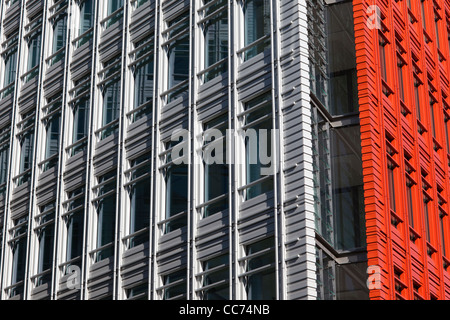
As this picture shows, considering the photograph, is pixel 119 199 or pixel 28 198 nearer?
pixel 119 199

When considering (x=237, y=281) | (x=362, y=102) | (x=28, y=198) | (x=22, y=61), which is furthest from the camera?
(x=22, y=61)

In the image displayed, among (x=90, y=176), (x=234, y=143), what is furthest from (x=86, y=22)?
(x=234, y=143)

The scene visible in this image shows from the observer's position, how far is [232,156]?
3653cm

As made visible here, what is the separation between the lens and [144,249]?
39.2 m

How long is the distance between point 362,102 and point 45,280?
14149 mm

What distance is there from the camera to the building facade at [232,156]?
3506 cm

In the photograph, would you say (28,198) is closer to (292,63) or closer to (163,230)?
(163,230)

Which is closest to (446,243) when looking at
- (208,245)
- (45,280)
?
(208,245)

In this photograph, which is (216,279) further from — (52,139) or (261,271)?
(52,139)

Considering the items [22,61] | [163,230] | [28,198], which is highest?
[22,61]

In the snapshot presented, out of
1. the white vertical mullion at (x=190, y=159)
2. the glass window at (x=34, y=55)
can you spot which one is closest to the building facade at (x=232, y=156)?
the white vertical mullion at (x=190, y=159)

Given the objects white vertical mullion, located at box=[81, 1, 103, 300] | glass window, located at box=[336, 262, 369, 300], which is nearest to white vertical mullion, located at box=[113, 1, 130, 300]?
white vertical mullion, located at box=[81, 1, 103, 300]

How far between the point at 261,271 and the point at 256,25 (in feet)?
→ 28.5

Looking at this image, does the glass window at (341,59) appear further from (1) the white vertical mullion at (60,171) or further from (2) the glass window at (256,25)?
(1) the white vertical mullion at (60,171)
